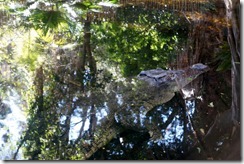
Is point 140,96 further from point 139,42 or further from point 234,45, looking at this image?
point 234,45

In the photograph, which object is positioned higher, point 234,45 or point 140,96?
point 234,45

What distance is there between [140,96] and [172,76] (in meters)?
0.18

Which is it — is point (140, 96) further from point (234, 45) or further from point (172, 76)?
point (234, 45)

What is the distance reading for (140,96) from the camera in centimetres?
156

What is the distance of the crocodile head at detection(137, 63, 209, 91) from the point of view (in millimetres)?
1562

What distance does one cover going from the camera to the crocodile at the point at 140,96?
1454 mm

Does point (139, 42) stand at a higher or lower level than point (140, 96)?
higher

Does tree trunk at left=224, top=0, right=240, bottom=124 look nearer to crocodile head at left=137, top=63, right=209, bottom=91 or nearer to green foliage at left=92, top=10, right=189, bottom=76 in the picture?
crocodile head at left=137, top=63, right=209, bottom=91

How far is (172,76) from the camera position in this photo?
63.0 inches

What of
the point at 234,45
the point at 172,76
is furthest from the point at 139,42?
the point at 234,45

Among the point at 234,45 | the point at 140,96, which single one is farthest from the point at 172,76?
the point at 234,45

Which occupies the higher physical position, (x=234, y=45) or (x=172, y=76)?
(x=234, y=45)

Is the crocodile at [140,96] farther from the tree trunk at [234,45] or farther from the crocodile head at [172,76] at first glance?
the tree trunk at [234,45]

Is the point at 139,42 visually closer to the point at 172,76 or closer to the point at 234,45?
the point at 172,76
